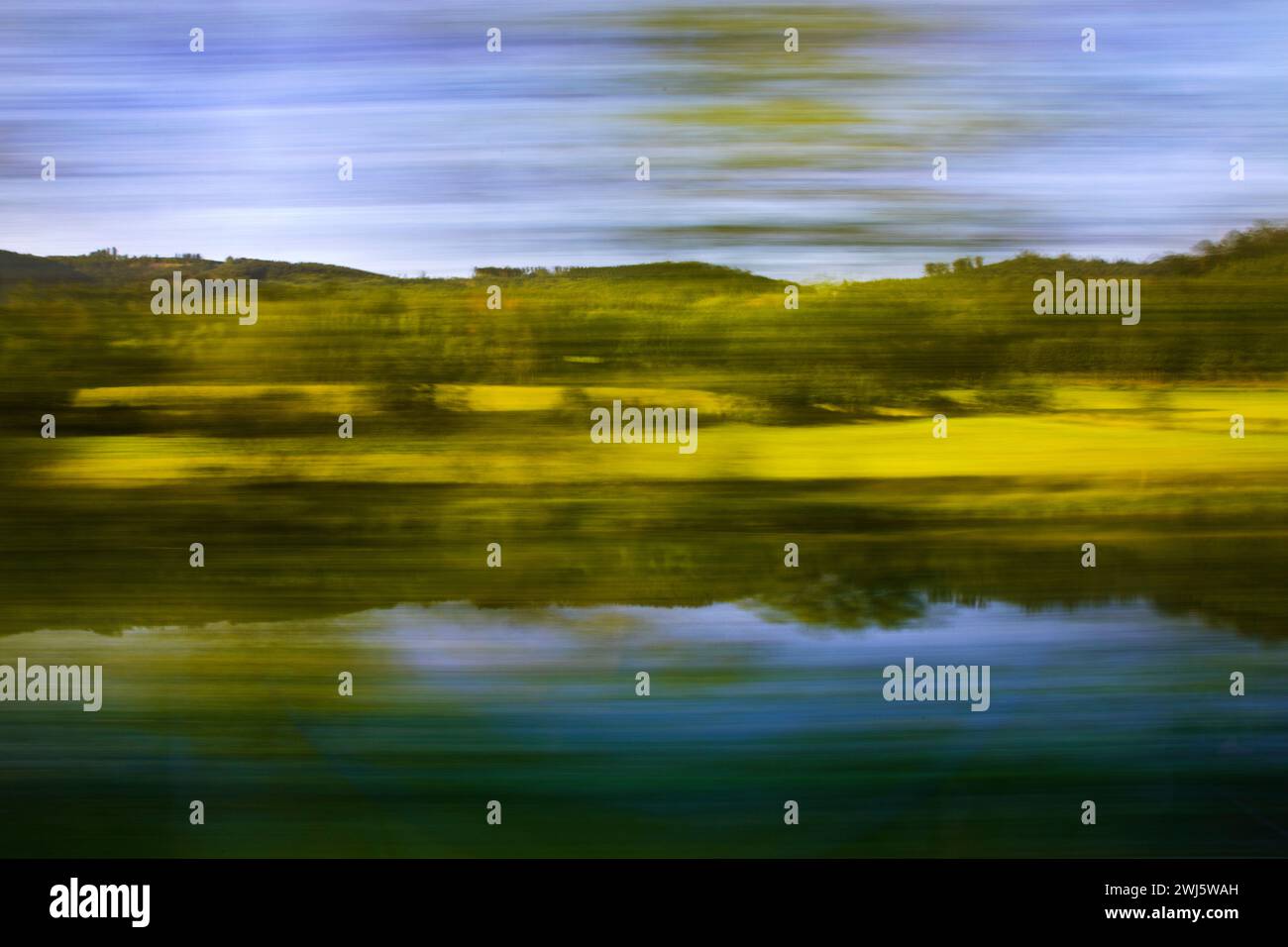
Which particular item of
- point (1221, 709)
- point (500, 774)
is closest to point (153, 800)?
point (500, 774)

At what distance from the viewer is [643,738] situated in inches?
98.4

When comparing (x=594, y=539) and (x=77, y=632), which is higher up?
(x=594, y=539)

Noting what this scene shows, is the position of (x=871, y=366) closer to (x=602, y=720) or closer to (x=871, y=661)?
(x=871, y=661)

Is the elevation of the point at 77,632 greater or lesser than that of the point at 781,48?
lesser

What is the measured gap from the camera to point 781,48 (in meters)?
2.47

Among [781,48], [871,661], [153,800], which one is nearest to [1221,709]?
[871,661]

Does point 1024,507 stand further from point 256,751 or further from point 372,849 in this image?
point 256,751

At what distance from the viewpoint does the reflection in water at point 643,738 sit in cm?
249

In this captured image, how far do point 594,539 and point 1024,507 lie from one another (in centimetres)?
122

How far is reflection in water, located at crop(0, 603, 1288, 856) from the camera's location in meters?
2.49

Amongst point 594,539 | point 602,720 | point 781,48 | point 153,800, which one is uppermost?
point 781,48

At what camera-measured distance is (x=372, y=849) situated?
2.51m

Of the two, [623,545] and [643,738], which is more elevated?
[623,545]
